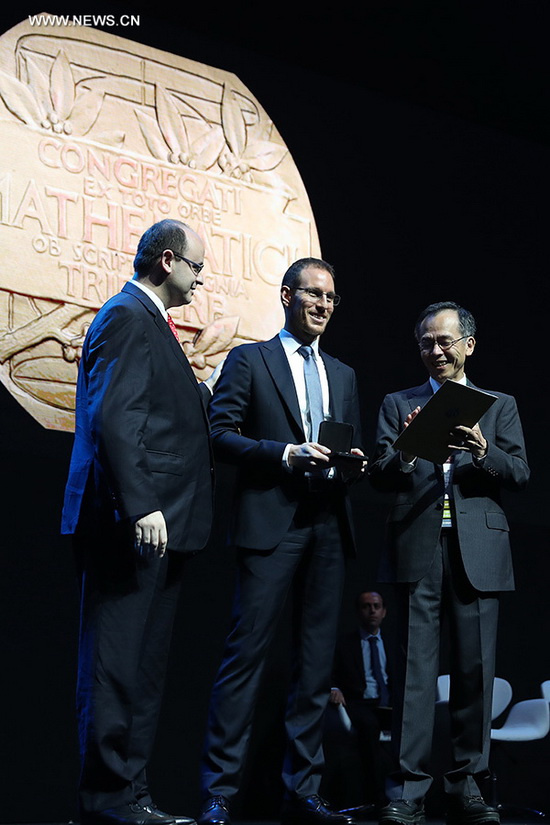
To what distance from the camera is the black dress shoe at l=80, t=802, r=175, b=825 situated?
8.13ft

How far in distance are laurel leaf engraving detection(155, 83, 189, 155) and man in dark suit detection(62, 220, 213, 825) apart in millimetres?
1906

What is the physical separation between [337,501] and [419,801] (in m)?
0.93

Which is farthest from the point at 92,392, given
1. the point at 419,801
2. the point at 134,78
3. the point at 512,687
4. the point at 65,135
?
the point at 512,687

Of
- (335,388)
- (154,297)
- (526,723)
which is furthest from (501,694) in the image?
(154,297)

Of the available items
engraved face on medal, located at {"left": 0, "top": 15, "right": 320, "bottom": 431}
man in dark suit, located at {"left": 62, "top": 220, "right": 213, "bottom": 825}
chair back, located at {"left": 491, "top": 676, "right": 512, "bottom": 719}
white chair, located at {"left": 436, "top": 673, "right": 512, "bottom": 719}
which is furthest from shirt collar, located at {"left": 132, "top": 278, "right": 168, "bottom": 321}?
chair back, located at {"left": 491, "top": 676, "right": 512, "bottom": 719}

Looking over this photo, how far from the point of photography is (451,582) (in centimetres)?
324

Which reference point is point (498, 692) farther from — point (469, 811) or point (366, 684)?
point (469, 811)

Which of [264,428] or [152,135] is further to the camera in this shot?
[152,135]

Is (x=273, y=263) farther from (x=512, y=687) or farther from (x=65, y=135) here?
(x=512, y=687)

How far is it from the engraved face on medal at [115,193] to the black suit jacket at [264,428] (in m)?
1.15

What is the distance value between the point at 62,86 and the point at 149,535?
256cm

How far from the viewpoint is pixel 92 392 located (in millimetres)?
2686

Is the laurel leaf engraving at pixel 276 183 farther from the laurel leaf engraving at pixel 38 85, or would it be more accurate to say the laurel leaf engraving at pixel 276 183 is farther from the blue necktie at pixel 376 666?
the blue necktie at pixel 376 666

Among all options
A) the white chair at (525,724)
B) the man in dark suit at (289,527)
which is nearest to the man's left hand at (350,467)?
the man in dark suit at (289,527)
